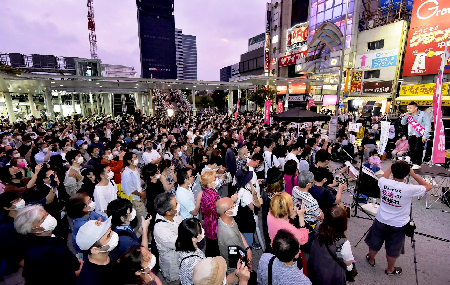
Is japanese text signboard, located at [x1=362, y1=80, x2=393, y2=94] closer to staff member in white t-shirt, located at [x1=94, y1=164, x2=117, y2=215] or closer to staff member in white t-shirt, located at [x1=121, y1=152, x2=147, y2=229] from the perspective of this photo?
staff member in white t-shirt, located at [x1=121, y1=152, x2=147, y2=229]

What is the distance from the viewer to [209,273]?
5.20 ft

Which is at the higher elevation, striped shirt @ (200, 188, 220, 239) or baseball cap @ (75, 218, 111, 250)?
baseball cap @ (75, 218, 111, 250)

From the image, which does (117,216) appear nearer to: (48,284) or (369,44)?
(48,284)

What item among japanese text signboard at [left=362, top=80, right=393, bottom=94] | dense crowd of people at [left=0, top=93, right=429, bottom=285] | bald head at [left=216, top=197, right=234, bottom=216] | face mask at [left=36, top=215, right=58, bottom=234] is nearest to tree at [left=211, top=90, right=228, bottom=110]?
japanese text signboard at [left=362, top=80, right=393, bottom=94]

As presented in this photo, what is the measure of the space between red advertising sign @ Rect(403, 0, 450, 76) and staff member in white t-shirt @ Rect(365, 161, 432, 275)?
82.7 feet

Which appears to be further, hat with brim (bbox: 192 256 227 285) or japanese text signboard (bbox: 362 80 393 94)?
japanese text signboard (bbox: 362 80 393 94)

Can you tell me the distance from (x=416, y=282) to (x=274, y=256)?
3.15 m

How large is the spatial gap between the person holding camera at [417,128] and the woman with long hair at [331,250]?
17.4ft

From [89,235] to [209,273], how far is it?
1224mm

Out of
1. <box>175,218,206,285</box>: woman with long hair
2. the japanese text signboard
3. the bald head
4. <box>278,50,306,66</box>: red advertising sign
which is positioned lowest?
<box>175,218,206,285</box>: woman with long hair

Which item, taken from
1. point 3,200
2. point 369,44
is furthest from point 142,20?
point 3,200

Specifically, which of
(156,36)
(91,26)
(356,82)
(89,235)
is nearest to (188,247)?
(89,235)

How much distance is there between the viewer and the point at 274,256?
206 centimetres

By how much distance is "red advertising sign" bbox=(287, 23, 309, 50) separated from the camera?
38.5m
